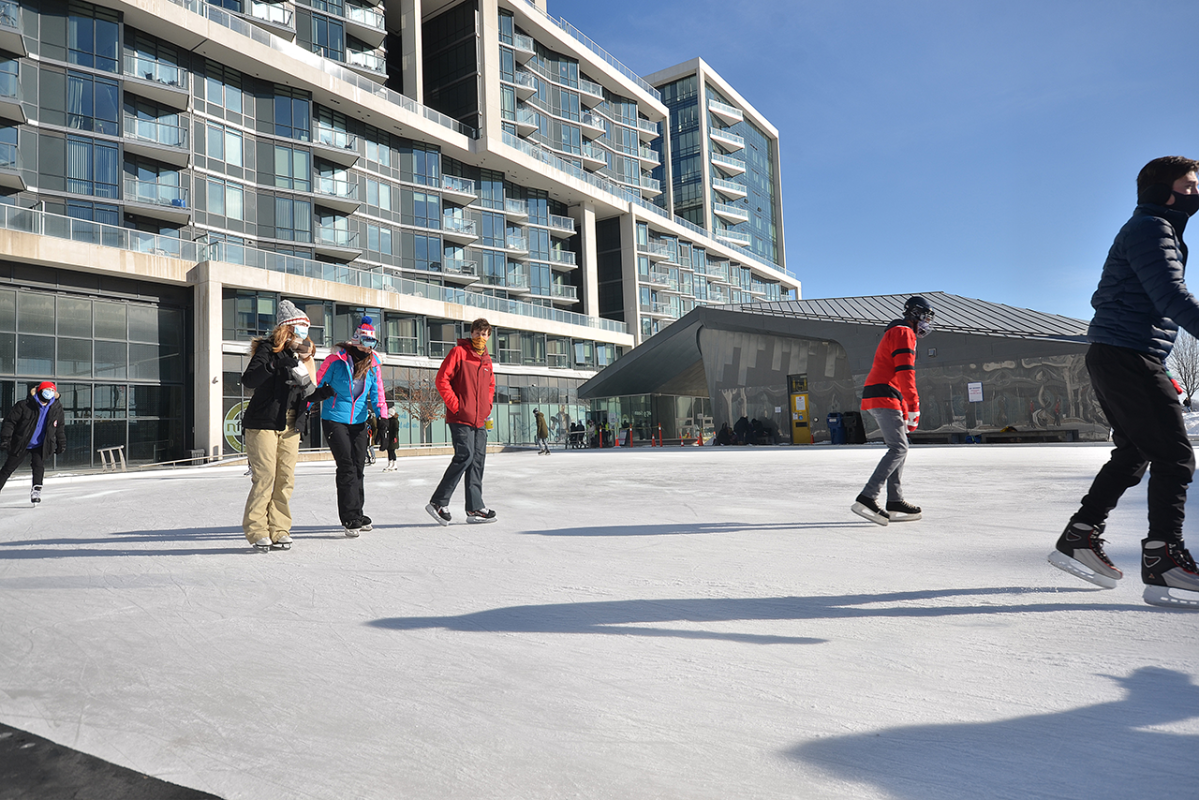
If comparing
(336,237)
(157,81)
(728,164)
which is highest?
(728,164)

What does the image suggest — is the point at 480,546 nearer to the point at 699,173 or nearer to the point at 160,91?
the point at 160,91

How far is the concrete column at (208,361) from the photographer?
28.0 m

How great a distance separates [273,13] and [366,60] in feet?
18.1

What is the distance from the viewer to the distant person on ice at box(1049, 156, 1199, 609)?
3.10 metres

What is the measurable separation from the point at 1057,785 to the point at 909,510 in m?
4.43

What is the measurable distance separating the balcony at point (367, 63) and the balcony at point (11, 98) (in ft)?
53.6

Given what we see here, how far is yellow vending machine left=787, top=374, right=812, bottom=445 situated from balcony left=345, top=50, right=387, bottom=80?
29.4 m

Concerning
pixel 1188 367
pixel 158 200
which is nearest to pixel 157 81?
pixel 158 200

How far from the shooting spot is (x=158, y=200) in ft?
96.6

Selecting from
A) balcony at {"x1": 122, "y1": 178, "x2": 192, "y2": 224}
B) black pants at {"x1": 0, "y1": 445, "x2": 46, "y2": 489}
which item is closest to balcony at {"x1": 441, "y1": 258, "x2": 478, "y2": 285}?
balcony at {"x1": 122, "y1": 178, "x2": 192, "y2": 224}

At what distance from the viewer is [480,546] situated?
5090 millimetres

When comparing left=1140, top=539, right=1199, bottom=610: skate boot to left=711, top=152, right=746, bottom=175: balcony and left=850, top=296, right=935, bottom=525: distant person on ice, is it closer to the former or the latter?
left=850, top=296, right=935, bottom=525: distant person on ice

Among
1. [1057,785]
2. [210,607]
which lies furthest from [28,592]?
[1057,785]

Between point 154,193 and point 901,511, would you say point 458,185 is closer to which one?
point 154,193
